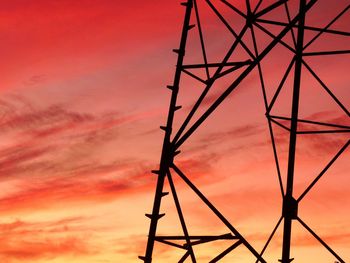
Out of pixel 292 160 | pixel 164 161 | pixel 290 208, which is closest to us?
pixel 292 160

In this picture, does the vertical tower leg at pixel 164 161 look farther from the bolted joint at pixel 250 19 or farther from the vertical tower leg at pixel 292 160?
the vertical tower leg at pixel 292 160

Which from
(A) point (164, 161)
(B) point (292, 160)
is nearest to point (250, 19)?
(A) point (164, 161)

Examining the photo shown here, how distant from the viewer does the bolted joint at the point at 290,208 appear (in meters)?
23.4

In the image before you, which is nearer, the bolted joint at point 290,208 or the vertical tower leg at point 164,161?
the bolted joint at point 290,208

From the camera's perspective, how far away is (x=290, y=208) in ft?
76.9

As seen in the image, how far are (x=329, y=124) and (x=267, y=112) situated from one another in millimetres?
1842

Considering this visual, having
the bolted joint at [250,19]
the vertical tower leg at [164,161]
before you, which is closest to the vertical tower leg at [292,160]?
the bolted joint at [250,19]

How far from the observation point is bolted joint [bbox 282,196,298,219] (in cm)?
2341

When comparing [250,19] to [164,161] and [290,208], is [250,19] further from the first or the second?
[290,208]

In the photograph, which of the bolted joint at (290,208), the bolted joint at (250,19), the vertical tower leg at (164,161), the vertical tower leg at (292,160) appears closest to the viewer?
the vertical tower leg at (292,160)

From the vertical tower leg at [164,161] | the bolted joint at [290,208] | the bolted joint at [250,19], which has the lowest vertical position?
the bolted joint at [290,208]

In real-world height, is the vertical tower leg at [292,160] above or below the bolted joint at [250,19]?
below

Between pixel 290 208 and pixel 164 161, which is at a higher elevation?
pixel 164 161

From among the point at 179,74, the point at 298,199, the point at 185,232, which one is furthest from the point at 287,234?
the point at 179,74
